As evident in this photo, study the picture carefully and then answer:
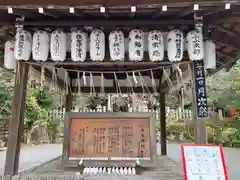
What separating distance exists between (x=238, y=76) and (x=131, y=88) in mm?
7467

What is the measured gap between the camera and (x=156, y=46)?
3.84 metres

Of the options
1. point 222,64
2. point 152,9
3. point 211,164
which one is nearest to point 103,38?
point 152,9

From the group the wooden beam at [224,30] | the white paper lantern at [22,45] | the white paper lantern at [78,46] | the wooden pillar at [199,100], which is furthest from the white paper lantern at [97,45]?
the wooden beam at [224,30]

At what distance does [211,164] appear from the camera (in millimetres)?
2922

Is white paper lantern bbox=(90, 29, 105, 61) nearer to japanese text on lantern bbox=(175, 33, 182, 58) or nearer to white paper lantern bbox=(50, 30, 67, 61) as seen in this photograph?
white paper lantern bbox=(50, 30, 67, 61)

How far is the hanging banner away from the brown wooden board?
1.15 metres

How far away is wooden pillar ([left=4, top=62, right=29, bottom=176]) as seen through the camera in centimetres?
360

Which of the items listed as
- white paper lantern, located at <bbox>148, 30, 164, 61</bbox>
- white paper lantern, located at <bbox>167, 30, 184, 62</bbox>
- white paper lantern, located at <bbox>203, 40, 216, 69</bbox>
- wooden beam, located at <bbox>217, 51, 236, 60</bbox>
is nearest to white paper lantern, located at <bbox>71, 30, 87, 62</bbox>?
white paper lantern, located at <bbox>148, 30, 164, 61</bbox>

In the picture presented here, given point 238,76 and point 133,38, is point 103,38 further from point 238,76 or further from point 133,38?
point 238,76

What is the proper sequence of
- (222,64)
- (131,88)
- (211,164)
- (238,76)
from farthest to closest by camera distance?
Result: (238,76) → (131,88) → (222,64) → (211,164)

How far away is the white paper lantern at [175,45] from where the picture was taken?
3.81 m

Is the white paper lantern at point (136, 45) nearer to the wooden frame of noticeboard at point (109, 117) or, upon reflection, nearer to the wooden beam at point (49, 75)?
the wooden frame of noticeboard at point (109, 117)

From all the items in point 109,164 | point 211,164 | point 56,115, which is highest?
point 56,115

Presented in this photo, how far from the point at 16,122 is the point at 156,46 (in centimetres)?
276
